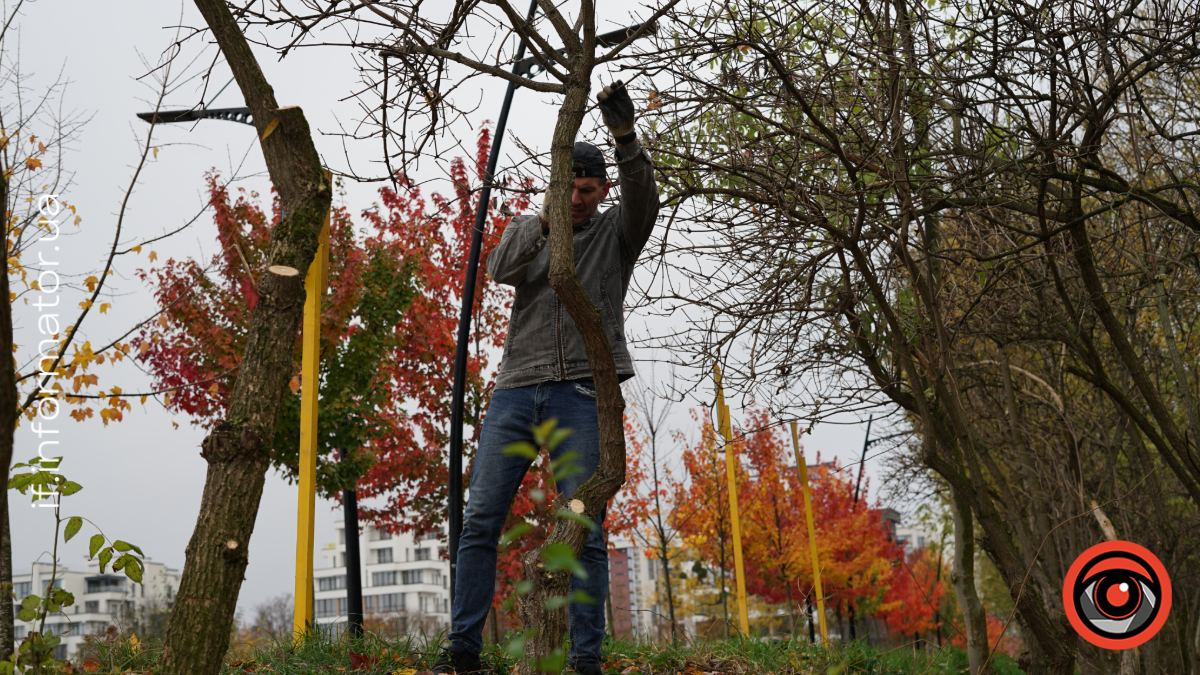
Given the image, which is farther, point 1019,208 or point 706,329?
point 706,329

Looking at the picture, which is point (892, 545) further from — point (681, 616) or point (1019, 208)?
point (1019, 208)

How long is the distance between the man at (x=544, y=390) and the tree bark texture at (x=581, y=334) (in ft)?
1.60

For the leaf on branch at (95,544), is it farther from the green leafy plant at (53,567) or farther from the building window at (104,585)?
the building window at (104,585)

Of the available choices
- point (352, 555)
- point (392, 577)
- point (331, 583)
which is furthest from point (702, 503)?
point (331, 583)

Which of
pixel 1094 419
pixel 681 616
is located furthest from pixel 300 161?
pixel 681 616

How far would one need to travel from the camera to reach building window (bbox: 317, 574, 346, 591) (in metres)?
114

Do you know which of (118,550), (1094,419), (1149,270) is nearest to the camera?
(118,550)

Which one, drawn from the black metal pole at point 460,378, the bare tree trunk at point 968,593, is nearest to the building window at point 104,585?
the black metal pole at point 460,378

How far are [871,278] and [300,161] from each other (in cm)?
242

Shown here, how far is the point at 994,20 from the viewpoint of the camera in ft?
12.0

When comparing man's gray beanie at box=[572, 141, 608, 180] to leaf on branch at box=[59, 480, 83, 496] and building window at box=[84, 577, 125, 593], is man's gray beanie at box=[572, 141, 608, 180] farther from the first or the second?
building window at box=[84, 577, 125, 593]

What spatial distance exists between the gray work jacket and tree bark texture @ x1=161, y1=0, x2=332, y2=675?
72cm

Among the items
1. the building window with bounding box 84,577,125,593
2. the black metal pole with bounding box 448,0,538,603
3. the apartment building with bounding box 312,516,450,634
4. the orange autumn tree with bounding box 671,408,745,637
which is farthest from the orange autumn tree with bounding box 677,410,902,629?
the apartment building with bounding box 312,516,450,634

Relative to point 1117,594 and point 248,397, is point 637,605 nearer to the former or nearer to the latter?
point 1117,594
